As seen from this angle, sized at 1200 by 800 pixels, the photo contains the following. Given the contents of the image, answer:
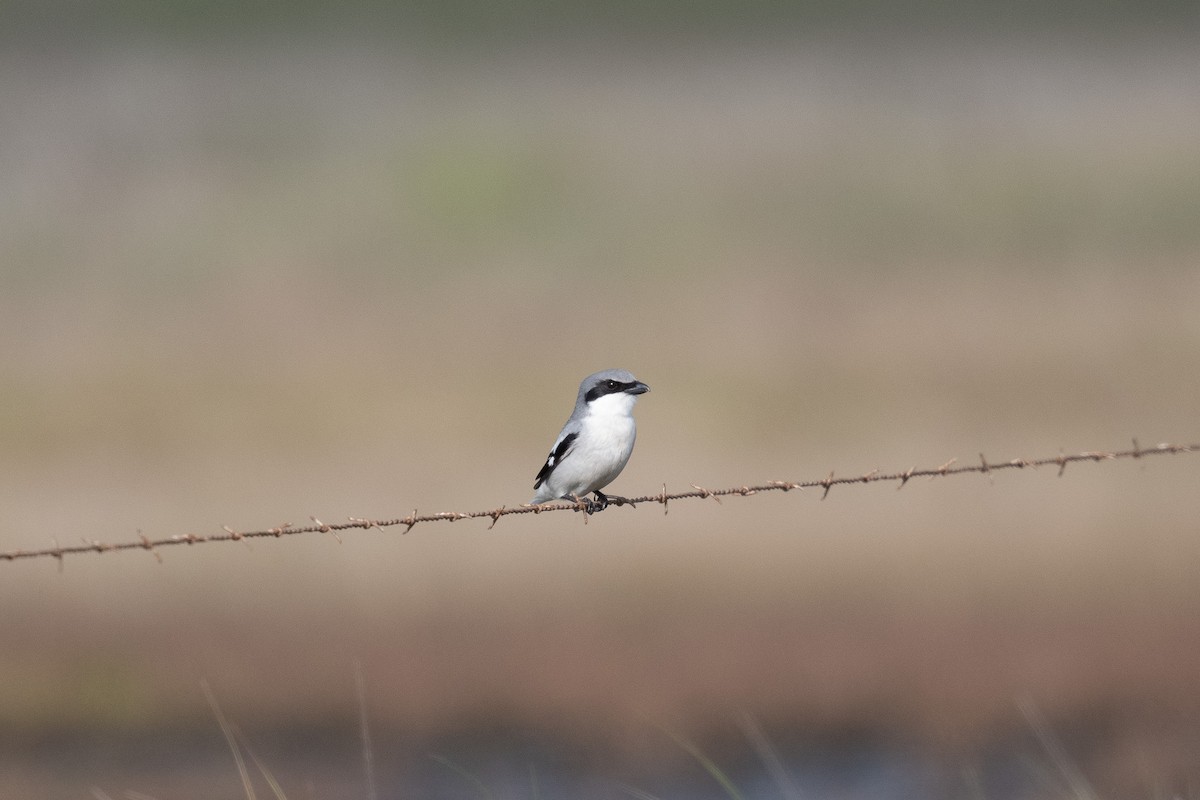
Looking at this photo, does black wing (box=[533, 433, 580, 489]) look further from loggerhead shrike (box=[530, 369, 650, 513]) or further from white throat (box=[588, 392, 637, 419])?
white throat (box=[588, 392, 637, 419])

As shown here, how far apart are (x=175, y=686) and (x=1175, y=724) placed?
10.8 m

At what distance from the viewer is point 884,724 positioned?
13.5 m

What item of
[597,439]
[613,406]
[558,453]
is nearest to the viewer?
[597,439]

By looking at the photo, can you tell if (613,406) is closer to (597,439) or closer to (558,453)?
(597,439)

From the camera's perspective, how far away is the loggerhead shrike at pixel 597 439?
7000 millimetres

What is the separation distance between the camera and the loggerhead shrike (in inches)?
276

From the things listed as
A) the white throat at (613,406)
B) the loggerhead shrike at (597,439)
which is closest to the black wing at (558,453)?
the loggerhead shrike at (597,439)

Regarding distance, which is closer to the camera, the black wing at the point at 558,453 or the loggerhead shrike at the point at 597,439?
the loggerhead shrike at the point at 597,439

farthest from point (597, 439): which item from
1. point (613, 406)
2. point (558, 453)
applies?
point (558, 453)

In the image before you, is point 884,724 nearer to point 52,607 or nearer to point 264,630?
point 264,630

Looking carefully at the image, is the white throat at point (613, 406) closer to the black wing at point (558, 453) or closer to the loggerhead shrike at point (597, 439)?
the loggerhead shrike at point (597, 439)

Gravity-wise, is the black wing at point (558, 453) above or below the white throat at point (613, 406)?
below

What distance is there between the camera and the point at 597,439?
7.03 m

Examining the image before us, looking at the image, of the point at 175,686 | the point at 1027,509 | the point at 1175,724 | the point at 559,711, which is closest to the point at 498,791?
the point at 559,711
